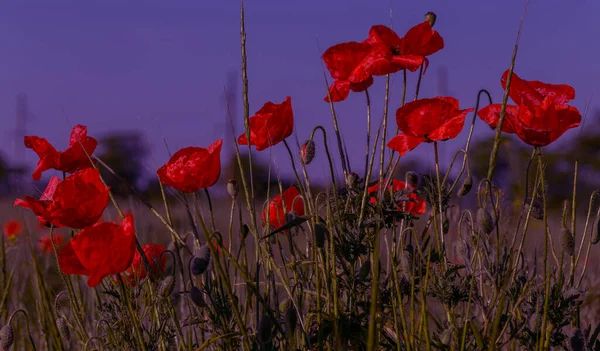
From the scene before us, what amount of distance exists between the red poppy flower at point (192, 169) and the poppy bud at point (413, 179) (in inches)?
15.7

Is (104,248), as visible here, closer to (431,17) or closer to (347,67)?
(347,67)

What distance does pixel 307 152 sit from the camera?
1.68 metres

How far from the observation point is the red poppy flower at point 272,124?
1.69 meters

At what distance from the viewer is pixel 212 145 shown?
1621 millimetres

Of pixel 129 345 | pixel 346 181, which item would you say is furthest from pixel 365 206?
pixel 129 345

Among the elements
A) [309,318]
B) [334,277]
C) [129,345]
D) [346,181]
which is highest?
[346,181]

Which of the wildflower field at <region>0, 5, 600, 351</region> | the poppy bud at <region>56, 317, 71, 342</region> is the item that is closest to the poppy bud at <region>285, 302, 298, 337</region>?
the wildflower field at <region>0, 5, 600, 351</region>

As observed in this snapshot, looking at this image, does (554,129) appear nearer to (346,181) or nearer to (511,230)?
(346,181)

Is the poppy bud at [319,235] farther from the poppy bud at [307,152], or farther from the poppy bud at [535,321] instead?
the poppy bud at [535,321]

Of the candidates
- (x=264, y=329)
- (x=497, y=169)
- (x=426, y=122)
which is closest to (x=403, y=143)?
(x=426, y=122)

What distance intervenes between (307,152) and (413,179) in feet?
0.76

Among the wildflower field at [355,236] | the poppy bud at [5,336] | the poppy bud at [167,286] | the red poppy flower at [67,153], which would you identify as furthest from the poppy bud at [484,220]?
the poppy bud at [5,336]

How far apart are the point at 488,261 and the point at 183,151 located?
24.8 inches

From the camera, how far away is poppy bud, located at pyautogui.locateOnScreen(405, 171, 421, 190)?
5.45 feet
